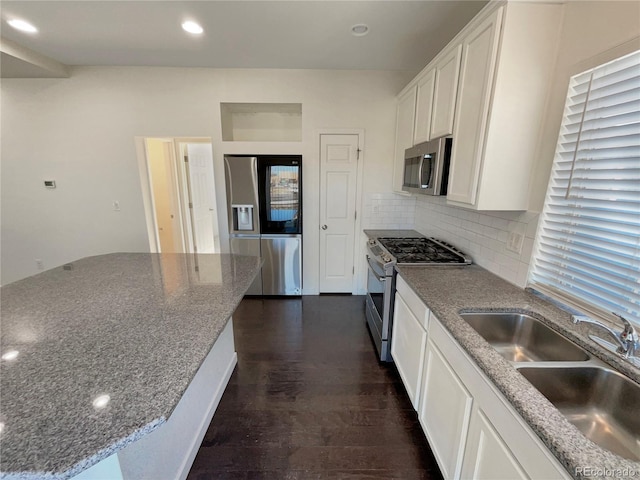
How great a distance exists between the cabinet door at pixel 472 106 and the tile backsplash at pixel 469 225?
368 millimetres

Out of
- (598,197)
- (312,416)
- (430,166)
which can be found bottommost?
(312,416)

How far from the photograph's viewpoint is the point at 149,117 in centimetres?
320

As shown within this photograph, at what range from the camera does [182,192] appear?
4246 mm

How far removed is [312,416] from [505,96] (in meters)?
2.21

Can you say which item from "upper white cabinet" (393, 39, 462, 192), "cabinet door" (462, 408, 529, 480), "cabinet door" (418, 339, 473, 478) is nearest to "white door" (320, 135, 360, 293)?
"upper white cabinet" (393, 39, 462, 192)

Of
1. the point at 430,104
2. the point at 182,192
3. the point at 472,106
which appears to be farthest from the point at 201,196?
the point at 472,106

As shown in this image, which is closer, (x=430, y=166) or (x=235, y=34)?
(x=430, y=166)

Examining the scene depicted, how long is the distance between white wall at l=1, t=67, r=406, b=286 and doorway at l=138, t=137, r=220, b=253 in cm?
64

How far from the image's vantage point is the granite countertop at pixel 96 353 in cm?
63

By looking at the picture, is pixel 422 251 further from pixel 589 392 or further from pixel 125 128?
pixel 125 128

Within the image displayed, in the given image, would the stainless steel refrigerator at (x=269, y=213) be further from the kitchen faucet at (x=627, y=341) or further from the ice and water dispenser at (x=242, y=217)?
the kitchen faucet at (x=627, y=341)

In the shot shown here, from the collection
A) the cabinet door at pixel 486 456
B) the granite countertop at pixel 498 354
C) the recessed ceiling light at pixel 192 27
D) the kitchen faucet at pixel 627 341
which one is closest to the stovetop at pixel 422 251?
the granite countertop at pixel 498 354

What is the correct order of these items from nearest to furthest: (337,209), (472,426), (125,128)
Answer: (472,426), (125,128), (337,209)

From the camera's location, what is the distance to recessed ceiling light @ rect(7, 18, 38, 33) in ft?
7.32
